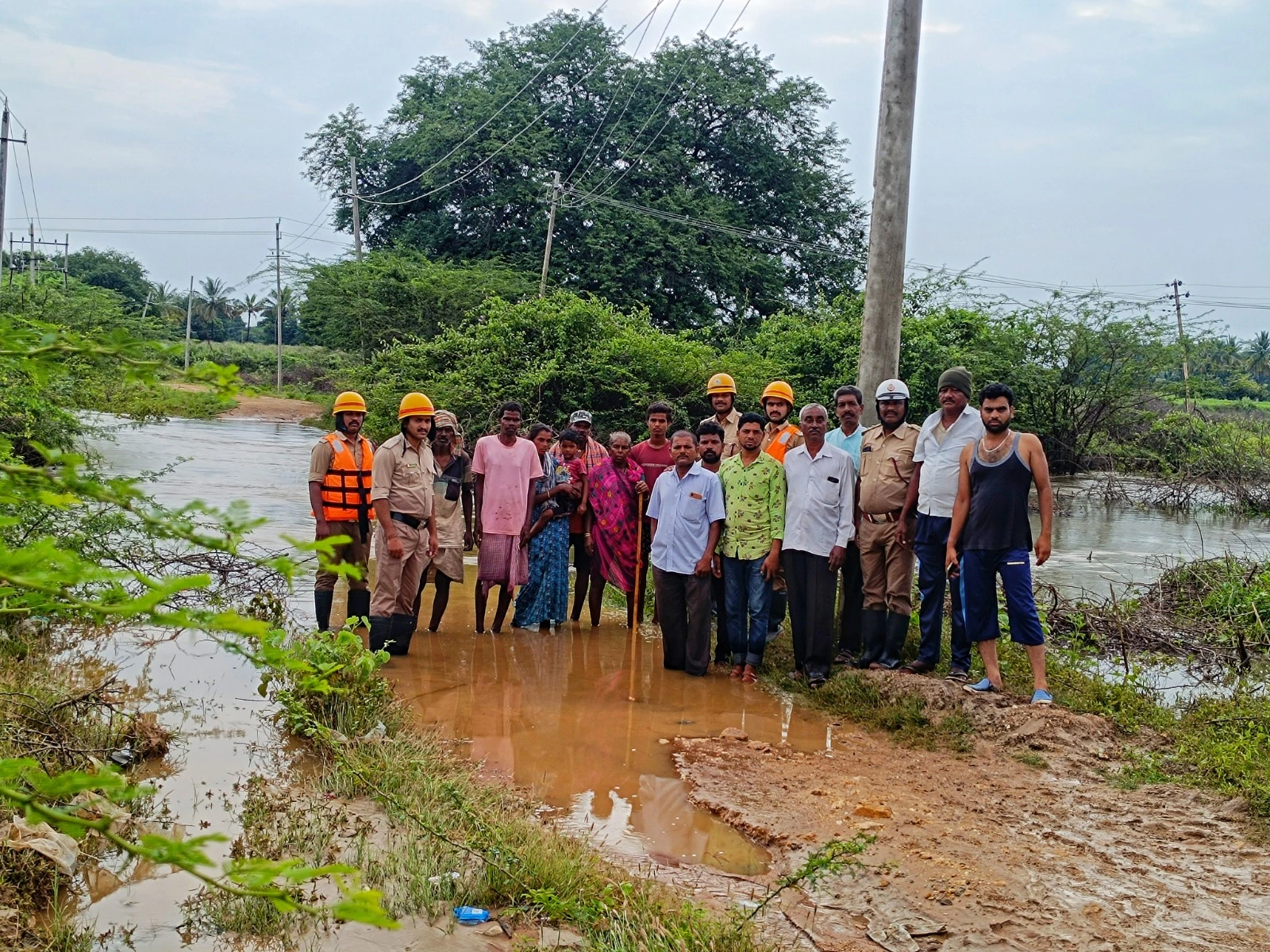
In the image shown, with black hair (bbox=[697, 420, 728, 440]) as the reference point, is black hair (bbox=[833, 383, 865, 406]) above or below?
above

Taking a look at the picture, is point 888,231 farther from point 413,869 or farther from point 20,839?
point 20,839

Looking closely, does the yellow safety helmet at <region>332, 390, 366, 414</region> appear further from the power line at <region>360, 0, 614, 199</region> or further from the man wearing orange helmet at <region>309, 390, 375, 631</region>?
the power line at <region>360, 0, 614, 199</region>

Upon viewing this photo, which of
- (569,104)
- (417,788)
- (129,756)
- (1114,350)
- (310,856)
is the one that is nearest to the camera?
(310,856)

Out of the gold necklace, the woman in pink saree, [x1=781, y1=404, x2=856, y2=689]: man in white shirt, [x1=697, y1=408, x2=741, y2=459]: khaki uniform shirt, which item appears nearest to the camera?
the gold necklace

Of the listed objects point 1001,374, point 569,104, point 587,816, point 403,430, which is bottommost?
point 587,816

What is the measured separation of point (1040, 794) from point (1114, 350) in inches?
768

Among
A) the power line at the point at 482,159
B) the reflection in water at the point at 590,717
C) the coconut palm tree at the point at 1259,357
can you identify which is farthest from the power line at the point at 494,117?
the coconut palm tree at the point at 1259,357

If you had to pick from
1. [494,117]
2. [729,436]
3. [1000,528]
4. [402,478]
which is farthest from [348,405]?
[494,117]

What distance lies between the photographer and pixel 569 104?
3444cm

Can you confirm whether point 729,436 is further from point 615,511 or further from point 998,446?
point 998,446

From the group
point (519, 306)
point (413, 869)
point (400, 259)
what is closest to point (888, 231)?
point (413, 869)

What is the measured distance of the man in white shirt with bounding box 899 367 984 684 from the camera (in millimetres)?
7418

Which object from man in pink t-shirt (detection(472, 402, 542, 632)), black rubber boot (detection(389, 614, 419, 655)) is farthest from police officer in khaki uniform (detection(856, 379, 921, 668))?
black rubber boot (detection(389, 614, 419, 655))

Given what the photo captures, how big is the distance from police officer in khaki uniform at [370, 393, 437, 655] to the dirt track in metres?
2.57
